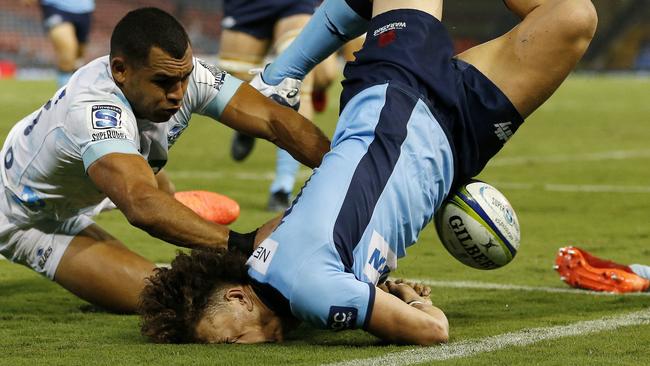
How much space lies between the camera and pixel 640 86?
98.4 ft

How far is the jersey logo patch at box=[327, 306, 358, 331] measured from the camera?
4152 millimetres

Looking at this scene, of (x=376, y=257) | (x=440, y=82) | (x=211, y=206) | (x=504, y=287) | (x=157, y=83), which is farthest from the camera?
(x=211, y=206)

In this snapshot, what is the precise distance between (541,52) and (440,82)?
1.43 feet

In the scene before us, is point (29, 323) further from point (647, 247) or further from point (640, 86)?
point (640, 86)

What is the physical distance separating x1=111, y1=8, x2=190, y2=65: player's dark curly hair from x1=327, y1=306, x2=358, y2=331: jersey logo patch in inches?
45.2

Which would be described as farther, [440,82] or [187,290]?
[440,82]

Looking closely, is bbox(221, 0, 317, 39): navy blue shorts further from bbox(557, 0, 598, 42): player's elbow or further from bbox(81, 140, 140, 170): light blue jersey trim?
bbox(81, 140, 140, 170): light blue jersey trim

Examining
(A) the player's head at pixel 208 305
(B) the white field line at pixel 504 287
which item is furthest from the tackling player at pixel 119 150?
(B) the white field line at pixel 504 287

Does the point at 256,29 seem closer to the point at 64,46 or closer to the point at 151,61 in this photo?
the point at 64,46

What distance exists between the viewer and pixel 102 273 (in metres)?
5.38

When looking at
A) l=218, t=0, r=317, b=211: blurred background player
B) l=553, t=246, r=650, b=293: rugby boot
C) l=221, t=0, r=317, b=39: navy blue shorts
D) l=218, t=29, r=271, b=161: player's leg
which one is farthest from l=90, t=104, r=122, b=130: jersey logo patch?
l=218, t=29, r=271, b=161: player's leg

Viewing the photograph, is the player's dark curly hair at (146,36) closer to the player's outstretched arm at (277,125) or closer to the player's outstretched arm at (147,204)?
the player's outstretched arm at (147,204)

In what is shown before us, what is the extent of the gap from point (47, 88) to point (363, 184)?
70.0 ft


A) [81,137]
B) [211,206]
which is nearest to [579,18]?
[81,137]
